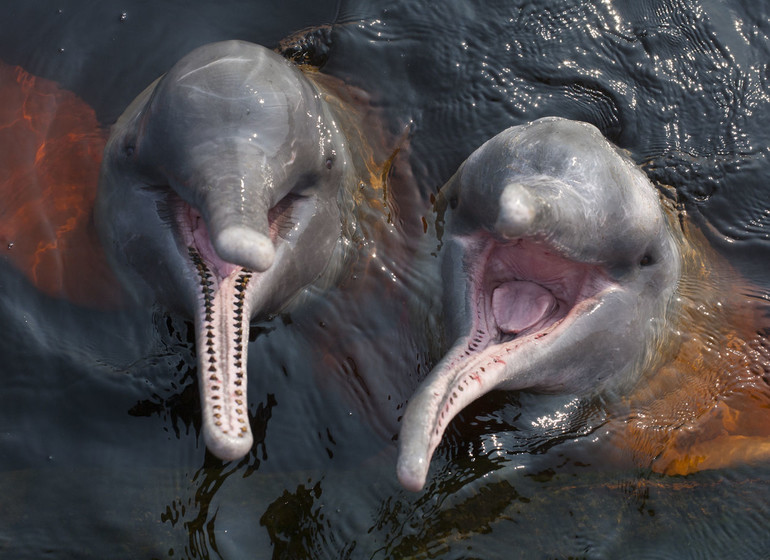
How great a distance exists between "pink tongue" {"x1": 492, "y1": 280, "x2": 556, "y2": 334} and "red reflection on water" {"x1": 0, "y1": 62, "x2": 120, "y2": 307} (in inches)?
100

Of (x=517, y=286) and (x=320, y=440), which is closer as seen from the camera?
(x=517, y=286)

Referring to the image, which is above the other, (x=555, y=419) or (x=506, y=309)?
(x=506, y=309)

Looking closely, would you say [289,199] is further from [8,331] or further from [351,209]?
[8,331]

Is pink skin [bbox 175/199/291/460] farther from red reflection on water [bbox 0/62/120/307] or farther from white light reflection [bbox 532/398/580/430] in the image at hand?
white light reflection [bbox 532/398/580/430]

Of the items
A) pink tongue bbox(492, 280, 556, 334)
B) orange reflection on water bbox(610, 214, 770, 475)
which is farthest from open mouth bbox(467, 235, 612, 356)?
orange reflection on water bbox(610, 214, 770, 475)

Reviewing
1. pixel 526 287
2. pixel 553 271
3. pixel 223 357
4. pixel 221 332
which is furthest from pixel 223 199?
pixel 553 271

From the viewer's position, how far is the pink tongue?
5.41 meters

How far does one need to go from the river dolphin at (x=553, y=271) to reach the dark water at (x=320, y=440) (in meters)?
0.58

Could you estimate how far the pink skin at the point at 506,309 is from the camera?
15.4 feet

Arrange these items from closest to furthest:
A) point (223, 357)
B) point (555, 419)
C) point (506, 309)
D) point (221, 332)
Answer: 1. point (223, 357)
2. point (221, 332)
3. point (506, 309)
4. point (555, 419)

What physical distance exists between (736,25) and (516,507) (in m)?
4.77

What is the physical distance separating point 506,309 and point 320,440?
1498 mm

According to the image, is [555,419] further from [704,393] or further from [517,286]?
[704,393]

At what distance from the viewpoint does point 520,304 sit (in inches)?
218
